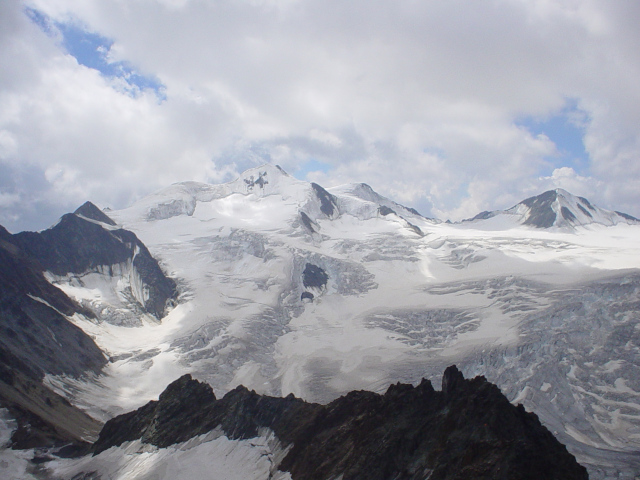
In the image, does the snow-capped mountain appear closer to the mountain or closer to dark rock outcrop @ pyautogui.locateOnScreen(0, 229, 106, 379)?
the mountain

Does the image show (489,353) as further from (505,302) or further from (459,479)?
(459,479)

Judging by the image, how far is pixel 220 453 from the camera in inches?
2468

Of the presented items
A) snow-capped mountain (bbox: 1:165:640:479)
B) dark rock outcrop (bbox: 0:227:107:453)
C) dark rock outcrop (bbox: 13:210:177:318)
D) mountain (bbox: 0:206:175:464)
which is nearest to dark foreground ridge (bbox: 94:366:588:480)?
dark rock outcrop (bbox: 0:227:107:453)

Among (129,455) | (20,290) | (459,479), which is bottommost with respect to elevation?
(129,455)

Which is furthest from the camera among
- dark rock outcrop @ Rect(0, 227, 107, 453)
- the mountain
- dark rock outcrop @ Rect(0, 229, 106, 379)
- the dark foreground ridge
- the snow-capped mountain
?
dark rock outcrop @ Rect(0, 229, 106, 379)

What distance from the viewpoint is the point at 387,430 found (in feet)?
158

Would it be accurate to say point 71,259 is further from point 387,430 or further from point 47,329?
point 387,430

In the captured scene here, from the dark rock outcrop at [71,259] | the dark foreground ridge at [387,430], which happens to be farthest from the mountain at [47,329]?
the dark foreground ridge at [387,430]

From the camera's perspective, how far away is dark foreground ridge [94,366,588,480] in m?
33.7

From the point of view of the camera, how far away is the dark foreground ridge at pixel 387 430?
33688mm

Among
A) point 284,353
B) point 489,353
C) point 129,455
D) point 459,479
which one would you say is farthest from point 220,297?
point 459,479

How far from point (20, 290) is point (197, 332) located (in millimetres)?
52810

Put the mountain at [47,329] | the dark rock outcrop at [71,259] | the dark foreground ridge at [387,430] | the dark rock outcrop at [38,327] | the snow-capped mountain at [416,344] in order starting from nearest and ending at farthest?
the dark foreground ridge at [387,430] → the mountain at [47,329] → the snow-capped mountain at [416,344] → the dark rock outcrop at [38,327] → the dark rock outcrop at [71,259]

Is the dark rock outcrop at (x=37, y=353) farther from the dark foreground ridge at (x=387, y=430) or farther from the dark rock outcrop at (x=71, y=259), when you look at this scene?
the dark foreground ridge at (x=387, y=430)
